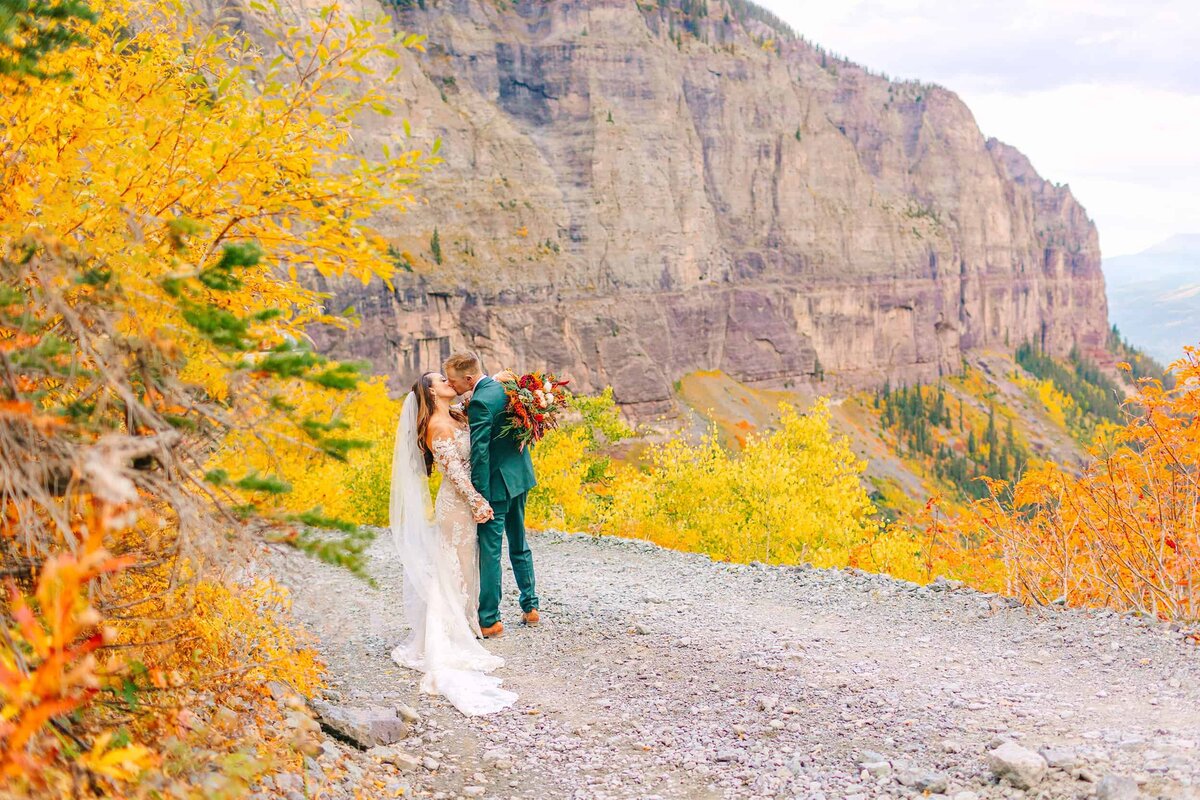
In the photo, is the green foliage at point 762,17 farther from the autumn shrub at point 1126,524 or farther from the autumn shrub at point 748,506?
the autumn shrub at point 1126,524

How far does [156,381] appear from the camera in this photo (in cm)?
381

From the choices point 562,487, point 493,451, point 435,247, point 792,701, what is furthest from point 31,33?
point 435,247

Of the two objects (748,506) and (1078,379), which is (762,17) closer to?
(1078,379)

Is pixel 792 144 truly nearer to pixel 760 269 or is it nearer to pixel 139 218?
pixel 760 269

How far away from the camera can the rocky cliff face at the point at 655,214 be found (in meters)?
92.8

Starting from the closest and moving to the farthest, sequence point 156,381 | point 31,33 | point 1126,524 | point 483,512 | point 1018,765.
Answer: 1. point 156,381
2. point 31,33
3. point 1018,765
4. point 483,512
5. point 1126,524

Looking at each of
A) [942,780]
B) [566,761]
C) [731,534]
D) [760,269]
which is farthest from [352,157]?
[760,269]

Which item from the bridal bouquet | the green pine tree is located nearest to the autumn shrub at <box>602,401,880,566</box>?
the bridal bouquet

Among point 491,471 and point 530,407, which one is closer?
point 530,407

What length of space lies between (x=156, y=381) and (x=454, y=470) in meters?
4.87

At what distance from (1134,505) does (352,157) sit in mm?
8421

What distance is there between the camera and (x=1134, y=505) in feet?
29.8

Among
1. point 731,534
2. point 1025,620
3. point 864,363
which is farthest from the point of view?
point 864,363

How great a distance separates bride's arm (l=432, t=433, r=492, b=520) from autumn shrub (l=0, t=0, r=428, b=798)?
276 cm
